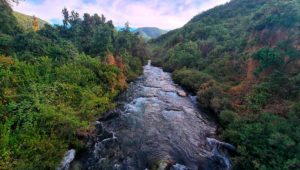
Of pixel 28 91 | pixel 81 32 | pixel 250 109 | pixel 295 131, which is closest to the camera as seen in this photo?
pixel 295 131

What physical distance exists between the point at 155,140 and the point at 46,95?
302 inches

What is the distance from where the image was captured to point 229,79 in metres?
21.6

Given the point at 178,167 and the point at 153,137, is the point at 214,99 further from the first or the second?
the point at 178,167

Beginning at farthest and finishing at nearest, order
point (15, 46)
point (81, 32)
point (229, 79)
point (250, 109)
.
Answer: point (81, 32) < point (229, 79) < point (15, 46) < point (250, 109)

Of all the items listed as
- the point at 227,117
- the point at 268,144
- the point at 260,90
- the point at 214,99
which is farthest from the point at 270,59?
the point at 268,144

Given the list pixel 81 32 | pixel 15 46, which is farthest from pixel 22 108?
pixel 81 32

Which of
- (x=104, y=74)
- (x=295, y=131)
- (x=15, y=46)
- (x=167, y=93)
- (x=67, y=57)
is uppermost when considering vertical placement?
(x=15, y=46)

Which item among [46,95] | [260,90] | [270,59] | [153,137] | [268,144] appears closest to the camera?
[268,144]

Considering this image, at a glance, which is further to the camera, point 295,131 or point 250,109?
point 250,109

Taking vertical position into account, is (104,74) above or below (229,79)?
above

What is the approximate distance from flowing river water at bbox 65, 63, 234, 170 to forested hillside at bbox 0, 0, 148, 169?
1.30 meters

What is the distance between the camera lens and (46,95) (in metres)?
13.2

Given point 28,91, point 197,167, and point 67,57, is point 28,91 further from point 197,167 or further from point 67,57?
point 197,167

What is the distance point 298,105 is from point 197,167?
23.3 ft
